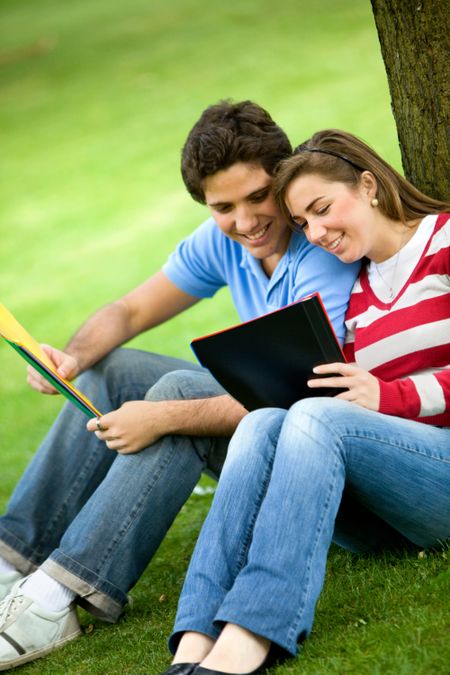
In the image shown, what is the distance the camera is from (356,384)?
2693 millimetres

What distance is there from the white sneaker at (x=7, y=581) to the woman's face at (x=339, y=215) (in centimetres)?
146

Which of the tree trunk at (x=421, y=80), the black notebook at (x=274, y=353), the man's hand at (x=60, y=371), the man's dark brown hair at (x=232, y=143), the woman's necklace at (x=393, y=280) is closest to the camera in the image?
the black notebook at (x=274, y=353)

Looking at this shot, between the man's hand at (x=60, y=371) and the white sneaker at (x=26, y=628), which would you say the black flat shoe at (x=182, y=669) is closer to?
the white sneaker at (x=26, y=628)

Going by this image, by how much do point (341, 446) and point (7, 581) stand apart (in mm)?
1393

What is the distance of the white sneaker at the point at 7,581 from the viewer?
131 inches

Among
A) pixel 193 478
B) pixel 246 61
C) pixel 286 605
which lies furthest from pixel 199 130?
pixel 246 61

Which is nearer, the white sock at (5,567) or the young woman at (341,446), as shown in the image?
the young woman at (341,446)

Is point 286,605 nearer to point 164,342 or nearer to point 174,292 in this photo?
point 174,292

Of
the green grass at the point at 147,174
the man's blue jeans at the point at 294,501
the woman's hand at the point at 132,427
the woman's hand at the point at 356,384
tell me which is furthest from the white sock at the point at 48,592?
the woman's hand at the point at 356,384

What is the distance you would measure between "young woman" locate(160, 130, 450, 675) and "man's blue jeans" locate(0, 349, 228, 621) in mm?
479

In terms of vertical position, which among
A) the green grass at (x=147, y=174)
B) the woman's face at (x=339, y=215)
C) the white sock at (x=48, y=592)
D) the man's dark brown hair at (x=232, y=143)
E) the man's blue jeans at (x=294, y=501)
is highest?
the man's dark brown hair at (x=232, y=143)

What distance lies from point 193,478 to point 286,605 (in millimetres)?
817

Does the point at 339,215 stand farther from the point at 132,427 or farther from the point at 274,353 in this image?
the point at 132,427

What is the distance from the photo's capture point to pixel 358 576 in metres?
3.00
